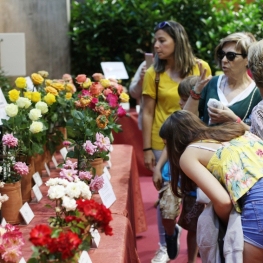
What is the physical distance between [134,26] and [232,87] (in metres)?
4.03

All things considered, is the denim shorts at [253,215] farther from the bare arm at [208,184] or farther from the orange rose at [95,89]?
the orange rose at [95,89]

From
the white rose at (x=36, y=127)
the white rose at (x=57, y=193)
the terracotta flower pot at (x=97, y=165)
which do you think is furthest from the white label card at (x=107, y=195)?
the white rose at (x=57, y=193)

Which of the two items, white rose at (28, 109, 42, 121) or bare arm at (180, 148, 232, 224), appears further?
white rose at (28, 109, 42, 121)

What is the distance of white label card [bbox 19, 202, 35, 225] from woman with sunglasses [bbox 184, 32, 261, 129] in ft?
3.40

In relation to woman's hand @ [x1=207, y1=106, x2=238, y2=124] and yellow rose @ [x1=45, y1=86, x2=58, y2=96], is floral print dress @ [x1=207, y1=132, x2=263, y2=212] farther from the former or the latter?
yellow rose @ [x1=45, y1=86, x2=58, y2=96]

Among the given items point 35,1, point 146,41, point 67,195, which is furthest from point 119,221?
point 146,41

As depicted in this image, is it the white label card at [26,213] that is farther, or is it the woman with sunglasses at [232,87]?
the woman with sunglasses at [232,87]

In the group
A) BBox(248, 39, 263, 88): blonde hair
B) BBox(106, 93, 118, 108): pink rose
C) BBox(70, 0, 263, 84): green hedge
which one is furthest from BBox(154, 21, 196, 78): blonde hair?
BBox(70, 0, 263, 84): green hedge

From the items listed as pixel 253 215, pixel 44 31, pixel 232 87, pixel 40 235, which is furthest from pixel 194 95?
pixel 44 31

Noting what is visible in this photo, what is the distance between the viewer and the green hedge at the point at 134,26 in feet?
23.0

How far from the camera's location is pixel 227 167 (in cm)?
221

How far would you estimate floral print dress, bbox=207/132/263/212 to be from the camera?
7.17 feet

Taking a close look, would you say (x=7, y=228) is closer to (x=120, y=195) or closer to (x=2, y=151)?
(x=2, y=151)

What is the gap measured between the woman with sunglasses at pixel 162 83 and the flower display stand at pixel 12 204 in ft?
4.78
